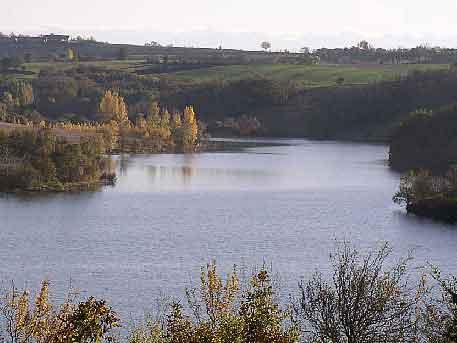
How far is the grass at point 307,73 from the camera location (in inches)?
5143

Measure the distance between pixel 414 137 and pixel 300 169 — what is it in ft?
39.7

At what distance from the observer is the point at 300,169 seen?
226 feet

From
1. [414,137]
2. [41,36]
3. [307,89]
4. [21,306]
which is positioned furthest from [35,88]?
[21,306]

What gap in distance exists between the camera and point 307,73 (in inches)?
5408

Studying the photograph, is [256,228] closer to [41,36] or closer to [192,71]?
[192,71]

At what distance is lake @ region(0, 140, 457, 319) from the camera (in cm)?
3166

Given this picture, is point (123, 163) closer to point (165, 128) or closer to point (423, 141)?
point (165, 128)

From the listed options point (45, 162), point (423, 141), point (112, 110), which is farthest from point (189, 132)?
point (45, 162)

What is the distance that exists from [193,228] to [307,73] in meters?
97.7

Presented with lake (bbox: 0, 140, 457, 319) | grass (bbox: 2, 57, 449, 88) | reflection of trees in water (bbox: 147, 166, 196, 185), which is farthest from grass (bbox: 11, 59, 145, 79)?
lake (bbox: 0, 140, 457, 319)

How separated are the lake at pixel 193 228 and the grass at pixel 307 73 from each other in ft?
205

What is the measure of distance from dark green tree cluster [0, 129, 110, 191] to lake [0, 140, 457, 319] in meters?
2.35

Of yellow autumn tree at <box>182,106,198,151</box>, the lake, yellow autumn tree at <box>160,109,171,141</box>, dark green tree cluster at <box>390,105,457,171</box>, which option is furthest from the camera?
yellow autumn tree at <box>182,106,198,151</box>

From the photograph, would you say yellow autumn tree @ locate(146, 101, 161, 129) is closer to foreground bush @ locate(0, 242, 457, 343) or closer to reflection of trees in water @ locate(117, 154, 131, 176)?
reflection of trees in water @ locate(117, 154, 131, 176)
